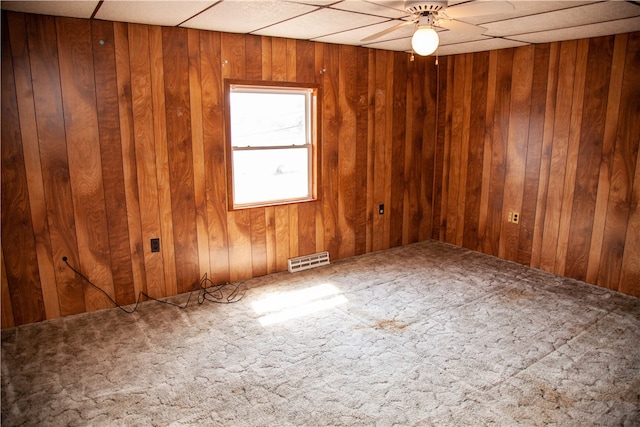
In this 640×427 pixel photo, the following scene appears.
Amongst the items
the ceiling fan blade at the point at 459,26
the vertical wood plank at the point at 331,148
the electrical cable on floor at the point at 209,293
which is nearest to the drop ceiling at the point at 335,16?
the ceiling fan blade at the point at 459,26

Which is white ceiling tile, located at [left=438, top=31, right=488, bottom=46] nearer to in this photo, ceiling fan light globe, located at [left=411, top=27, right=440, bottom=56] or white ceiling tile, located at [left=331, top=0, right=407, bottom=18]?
white ceiling tile, located at [left=331, top=0, right=407, bottom=18]

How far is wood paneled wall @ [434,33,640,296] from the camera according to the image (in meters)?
3.76

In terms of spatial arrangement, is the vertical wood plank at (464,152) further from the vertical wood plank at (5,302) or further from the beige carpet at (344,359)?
the vertical wood plank at (5,302)

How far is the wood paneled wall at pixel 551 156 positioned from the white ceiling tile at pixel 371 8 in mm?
2000

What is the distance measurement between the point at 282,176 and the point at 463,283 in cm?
203

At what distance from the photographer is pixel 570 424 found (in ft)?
7.39

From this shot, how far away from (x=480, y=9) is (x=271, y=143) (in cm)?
227

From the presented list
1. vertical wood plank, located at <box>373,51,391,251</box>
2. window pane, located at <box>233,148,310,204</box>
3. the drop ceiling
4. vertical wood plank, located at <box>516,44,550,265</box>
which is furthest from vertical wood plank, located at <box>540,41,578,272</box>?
window pane, located at <box>233,148,310,204</box>

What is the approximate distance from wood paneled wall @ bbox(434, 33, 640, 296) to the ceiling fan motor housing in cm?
214

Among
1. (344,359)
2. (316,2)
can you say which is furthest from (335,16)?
(344,359)

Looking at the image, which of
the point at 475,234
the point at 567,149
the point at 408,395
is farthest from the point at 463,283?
the point at 408,395

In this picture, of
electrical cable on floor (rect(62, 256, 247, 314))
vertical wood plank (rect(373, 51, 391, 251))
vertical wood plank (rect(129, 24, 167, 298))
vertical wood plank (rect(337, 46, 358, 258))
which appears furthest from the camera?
vertical wood plank (rect(373, 51, 391, 251))

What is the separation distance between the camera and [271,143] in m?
4.15

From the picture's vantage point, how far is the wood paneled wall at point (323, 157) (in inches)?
126
